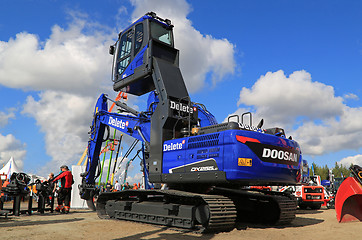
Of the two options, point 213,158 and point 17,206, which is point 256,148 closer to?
point 213,158

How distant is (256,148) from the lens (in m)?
7.79

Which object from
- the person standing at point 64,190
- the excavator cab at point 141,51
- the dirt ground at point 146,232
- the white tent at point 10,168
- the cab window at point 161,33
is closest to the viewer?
the dirt ground at point 146,232

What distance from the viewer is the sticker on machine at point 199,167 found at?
7.80m

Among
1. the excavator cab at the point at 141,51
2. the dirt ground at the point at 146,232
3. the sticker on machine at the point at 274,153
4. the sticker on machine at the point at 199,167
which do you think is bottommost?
the dirt ground at the point at 146,232

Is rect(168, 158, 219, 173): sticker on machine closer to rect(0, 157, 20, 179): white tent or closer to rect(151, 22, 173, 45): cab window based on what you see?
rect(151, 22, 173, 45): cab window

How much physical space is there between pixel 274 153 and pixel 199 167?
1871 mm

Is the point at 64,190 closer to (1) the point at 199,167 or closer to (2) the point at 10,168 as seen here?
(1) the point at 199,167

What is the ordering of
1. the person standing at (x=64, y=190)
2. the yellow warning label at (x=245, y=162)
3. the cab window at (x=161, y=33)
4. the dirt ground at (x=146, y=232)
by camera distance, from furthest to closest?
the person standing at (x=64, y=190), the cab window at (x=161, y=33), the yellow warning label at (x=245, y=162), the dirt ground at (x=146, y=232)

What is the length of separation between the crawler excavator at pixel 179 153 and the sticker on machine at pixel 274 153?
24mm

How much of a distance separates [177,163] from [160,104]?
1.73m

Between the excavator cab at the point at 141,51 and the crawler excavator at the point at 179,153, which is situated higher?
the excavator cab at the point at 141,51

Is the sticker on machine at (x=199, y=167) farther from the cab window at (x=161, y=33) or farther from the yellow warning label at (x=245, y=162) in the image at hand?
the cab window at (x=161, y=33)

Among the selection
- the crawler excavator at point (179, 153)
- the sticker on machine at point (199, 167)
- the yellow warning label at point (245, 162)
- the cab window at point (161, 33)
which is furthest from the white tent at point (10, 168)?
the yellow warning label at point (245, 162)

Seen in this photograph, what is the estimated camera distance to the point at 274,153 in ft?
26.8
